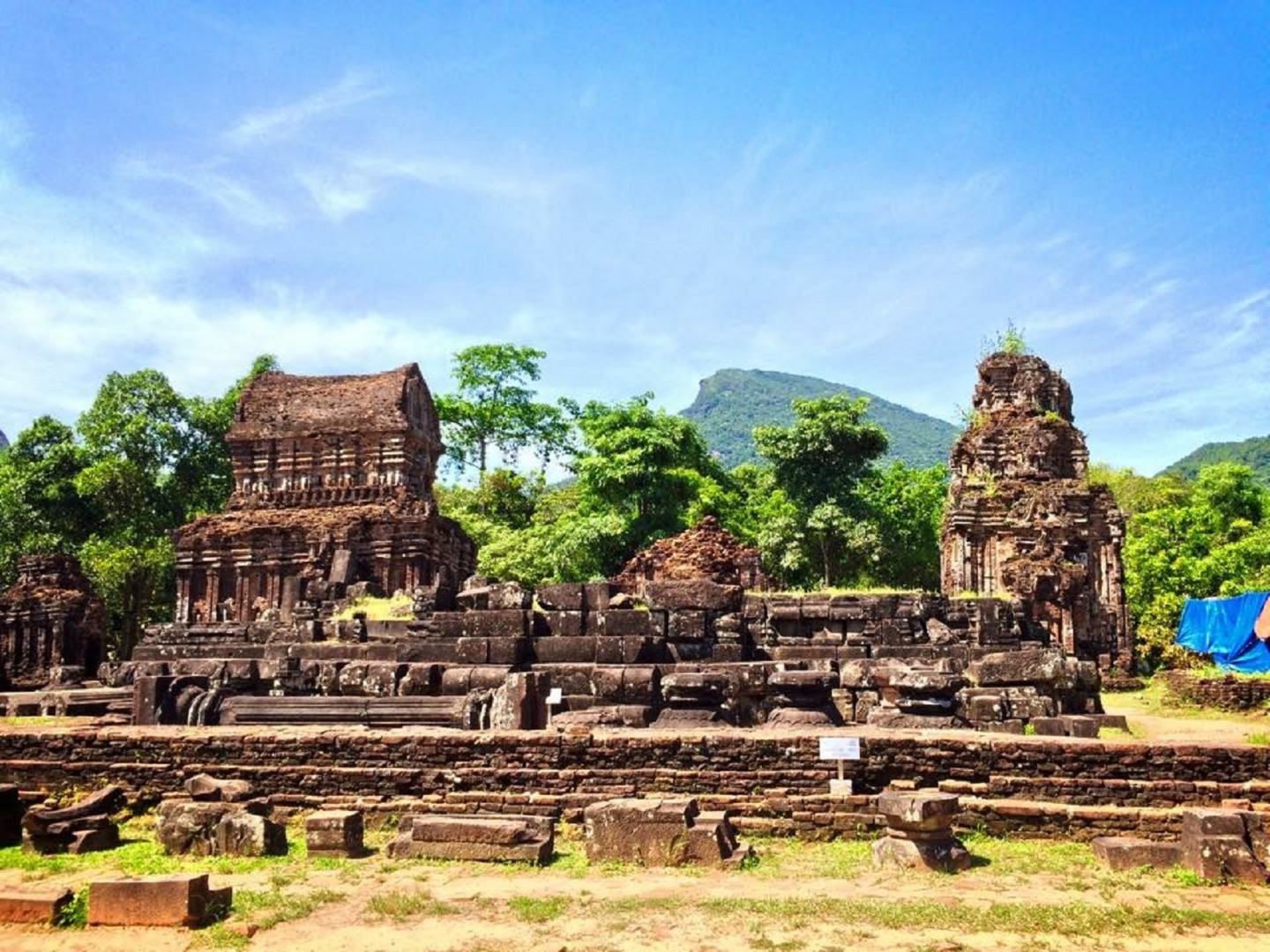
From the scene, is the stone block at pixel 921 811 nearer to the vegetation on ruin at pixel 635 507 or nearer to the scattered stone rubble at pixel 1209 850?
the scattered stone rubble at pixel 1209 850

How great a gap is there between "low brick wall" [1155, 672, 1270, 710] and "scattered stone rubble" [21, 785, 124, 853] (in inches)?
776

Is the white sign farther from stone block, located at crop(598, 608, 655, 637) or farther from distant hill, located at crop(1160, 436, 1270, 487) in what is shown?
distant hill, located at crop(1160, 436, 1270, 487)

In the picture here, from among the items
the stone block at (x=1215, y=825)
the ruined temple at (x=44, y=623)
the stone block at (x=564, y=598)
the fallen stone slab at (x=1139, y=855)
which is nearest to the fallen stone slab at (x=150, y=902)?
the fallen stone slab at (x=1139, y=855)

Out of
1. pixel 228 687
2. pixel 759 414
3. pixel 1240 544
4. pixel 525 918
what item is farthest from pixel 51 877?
pixel 759 414

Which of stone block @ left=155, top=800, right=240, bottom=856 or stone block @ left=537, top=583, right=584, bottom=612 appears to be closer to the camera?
stone block @ left=155, top=800, right=240, bottom=856

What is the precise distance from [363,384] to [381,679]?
18929 millimetres

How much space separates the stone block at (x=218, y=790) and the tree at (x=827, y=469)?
23.7m

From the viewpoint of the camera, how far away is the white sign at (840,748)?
33.3ft

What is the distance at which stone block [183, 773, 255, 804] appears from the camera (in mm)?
11102

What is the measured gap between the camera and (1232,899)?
7594mm

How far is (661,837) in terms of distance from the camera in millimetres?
8930

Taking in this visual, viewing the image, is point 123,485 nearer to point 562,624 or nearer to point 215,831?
point 562,624

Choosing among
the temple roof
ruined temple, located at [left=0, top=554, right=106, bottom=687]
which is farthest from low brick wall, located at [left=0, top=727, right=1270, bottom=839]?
the temple roof

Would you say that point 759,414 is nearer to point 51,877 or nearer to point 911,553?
point 911,553
